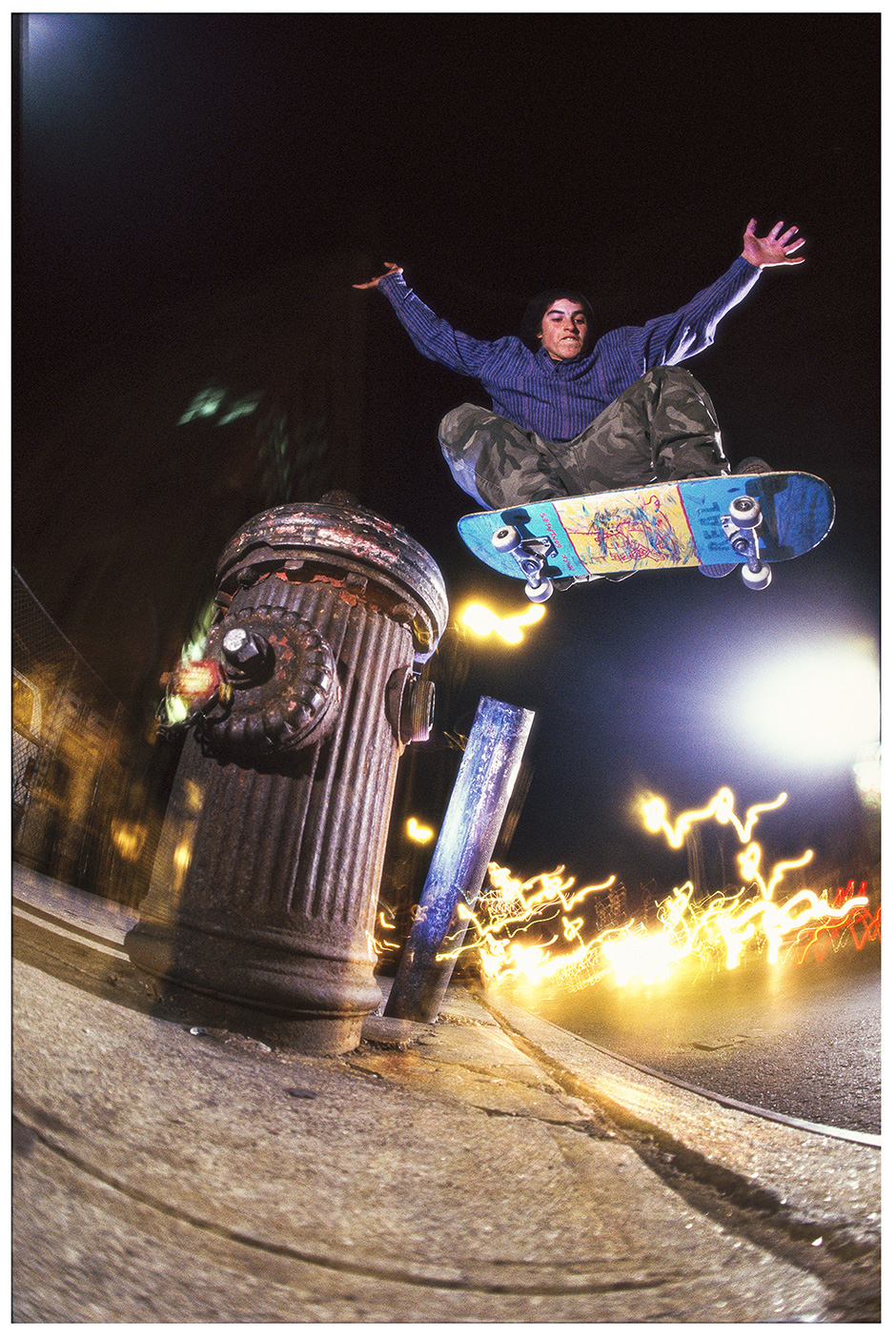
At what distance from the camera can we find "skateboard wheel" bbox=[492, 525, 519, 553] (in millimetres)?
3236

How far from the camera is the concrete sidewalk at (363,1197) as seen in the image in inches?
44.1

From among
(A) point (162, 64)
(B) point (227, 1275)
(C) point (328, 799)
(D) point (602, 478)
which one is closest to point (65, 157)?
(A) point (162, 64)

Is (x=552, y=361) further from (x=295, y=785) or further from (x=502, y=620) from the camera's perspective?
(x=295, y=785)

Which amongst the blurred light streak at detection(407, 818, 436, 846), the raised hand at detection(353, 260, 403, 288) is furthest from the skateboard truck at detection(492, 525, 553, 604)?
the blurred light streak at detection(407, 818, 436, 846)

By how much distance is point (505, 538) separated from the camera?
3244mm

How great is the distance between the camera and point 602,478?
310 centimetres

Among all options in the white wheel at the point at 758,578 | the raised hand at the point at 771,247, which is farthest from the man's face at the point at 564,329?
the white wheel at the point at 758,578

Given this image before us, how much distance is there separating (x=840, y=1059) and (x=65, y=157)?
5084mm

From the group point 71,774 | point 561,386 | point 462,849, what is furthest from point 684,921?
point 71,774

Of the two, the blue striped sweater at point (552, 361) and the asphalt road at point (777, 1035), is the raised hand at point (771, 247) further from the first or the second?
the asphalt road at point (777, 1035)

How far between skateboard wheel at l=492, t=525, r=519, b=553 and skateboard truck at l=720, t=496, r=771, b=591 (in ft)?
3.30

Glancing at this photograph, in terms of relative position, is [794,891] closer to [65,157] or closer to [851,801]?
[851,801]

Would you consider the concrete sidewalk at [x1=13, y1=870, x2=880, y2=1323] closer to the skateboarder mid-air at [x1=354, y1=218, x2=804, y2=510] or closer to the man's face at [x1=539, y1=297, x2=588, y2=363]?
the skateboarder mid-air at [x1=354, y1=218, x2=804, y2=510]

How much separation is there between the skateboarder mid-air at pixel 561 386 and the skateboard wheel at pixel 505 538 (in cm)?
13
